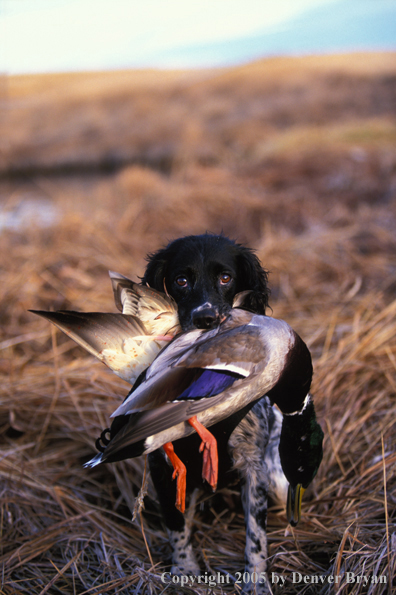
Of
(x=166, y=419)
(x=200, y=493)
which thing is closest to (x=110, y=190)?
(x=200, y=493)

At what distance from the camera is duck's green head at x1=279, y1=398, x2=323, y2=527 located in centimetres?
Result: 167

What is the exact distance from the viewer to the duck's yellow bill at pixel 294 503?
1802 mm

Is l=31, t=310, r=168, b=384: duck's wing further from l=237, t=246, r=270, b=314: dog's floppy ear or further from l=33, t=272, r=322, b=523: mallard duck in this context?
l=237, t=246, r=270, b=314: dog's floppy ear

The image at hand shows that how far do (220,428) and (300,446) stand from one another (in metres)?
0.31

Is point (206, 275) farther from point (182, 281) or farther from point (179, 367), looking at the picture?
point (179, 367)

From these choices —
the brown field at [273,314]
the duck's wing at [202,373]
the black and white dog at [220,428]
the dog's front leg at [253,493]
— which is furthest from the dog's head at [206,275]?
the brown field at [273,314]

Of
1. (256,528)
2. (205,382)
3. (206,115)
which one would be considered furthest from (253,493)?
(206,115)

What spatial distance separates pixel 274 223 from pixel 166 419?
548 cm

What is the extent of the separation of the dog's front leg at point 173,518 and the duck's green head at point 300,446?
0.46m

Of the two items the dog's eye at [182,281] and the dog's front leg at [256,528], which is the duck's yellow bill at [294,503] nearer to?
the dog's front leg at [256,528]

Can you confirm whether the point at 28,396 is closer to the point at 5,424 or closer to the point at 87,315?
the point at 5,424

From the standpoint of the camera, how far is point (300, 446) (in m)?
1.70

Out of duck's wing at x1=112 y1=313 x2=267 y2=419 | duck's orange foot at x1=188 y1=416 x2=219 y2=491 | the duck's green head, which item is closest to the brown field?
the duck's green head

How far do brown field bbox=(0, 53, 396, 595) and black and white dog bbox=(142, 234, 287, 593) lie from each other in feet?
0.43
